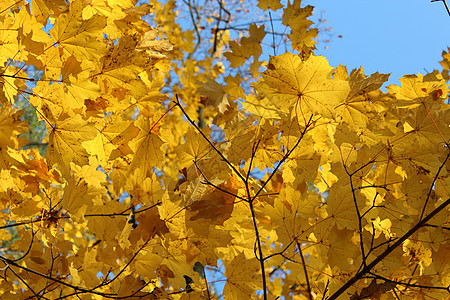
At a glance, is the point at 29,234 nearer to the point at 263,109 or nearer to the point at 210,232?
the point at 210,232

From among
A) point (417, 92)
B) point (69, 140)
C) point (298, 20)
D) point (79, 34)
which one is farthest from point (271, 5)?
point (69, 140)

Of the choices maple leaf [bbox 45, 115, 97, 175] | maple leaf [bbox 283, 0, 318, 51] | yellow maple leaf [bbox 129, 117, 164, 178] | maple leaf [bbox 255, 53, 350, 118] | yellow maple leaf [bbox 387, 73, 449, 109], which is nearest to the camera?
maple leaf [bbox 255, 53, 350, 118]

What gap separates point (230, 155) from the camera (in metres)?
1.11

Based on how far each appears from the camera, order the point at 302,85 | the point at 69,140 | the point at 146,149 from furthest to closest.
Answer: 1. the point at 146,149
2. the point at 69,140
3. the point at 302,85

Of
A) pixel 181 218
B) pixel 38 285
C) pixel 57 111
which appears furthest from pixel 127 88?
pixel 38 285

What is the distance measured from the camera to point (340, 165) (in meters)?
1.10

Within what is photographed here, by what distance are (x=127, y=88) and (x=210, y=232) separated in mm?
533

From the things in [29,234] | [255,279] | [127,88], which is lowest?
[255,279]

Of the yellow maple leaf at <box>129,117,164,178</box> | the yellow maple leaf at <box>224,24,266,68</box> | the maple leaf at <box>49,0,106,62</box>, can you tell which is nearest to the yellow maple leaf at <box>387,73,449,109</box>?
the yellow maple leaf at <box>224,24,266,68</box>

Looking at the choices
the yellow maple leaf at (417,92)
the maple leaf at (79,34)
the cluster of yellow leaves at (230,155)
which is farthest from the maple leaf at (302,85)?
the maple leaf at (79,34)

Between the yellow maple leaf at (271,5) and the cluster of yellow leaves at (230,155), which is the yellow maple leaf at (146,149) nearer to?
the cluster of yellow leaves at (230,155)

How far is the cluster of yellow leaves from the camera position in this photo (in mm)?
988

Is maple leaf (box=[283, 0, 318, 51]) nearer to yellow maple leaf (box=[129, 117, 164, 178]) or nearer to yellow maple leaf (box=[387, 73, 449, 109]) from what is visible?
yellow maple leaf (box=[387, 73, 449, 109])

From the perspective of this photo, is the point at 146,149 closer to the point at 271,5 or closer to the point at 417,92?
the point at 271,5
